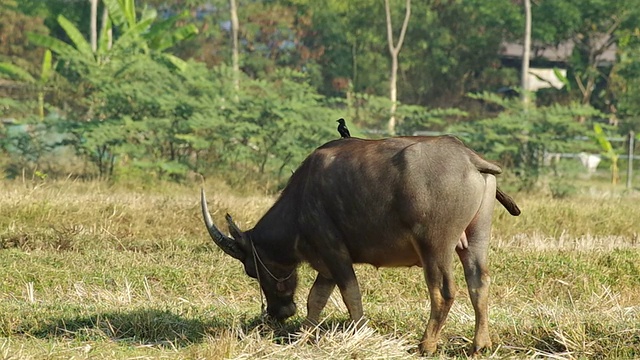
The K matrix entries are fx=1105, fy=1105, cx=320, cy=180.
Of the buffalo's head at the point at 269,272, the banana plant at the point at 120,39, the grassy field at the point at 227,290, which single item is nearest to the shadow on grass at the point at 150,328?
the grassy field at the point at 227,290

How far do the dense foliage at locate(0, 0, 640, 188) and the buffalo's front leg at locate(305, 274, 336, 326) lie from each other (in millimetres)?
10864

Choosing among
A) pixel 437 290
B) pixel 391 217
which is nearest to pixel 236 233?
pixel 391 217

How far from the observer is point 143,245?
1090 cm

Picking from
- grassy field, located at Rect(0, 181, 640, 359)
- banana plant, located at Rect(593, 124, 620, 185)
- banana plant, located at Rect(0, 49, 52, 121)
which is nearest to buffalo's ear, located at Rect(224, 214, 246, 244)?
grassy field, located at Rect(0, 181, 640, 359)

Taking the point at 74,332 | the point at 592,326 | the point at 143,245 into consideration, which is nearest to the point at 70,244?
the point at 143,245

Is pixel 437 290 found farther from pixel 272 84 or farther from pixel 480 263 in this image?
pixel 272 84

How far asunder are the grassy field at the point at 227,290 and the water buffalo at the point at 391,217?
14.0 inches

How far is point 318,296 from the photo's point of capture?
23.6 feet

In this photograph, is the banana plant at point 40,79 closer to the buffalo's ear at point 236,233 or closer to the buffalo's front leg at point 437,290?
the buffalo's ear at point 236,233

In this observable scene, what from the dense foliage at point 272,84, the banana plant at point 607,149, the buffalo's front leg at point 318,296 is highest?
the buffalo's front leg at point 318,296

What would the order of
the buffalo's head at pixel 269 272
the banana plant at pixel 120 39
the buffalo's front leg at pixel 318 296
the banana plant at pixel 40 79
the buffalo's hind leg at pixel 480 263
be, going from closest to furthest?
the buffalo's hind leg at pixel 480 263 < the buffalo's front leg at pixel 318 296 < the buffalo's head at pixel 269 272 < the banana plant at pixel 40 79 < the banana plant at pixel 120 39

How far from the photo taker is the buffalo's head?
739 cm

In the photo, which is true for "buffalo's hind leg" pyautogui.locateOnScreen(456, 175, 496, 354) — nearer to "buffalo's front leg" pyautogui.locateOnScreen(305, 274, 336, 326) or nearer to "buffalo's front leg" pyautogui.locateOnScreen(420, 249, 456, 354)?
"buffalo's front leg" pyautogui.locateOnScreen(420, 249, 456, 354)

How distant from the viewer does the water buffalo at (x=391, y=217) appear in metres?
6.55
